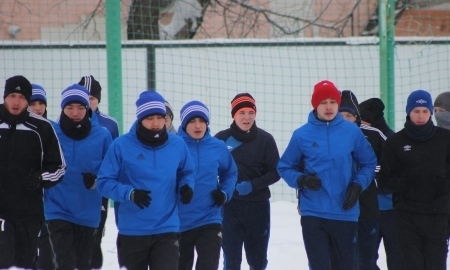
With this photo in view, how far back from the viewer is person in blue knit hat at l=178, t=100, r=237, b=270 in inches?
281

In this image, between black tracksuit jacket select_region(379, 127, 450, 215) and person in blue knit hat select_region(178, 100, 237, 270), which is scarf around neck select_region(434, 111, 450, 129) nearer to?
black tracksuit jacket select_region(379, 127, 450, 215)

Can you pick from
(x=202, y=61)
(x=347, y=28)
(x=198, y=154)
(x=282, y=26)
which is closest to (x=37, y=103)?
(x=198, y=154)

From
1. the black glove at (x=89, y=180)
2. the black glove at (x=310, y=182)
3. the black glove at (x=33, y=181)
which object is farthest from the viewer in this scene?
the black glove at (x=89, y=180)

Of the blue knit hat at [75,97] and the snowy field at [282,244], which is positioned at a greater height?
the blue knit hat at [75,97]

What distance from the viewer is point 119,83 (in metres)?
10.5

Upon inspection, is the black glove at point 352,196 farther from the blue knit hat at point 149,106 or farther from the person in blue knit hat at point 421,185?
the blue knit hat at point 149,106

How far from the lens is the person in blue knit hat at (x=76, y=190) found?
724 centimetres

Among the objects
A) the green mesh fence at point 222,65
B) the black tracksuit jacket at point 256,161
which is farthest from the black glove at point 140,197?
the green mesh fence at point 222,65

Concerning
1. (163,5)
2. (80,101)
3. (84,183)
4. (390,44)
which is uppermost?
(163,5)

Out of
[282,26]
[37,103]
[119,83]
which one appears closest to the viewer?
[37,103]

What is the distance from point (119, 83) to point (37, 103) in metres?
2.14

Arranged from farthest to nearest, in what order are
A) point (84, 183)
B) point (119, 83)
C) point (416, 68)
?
point (416, 68) → point (119, 83) → point (84, 183)

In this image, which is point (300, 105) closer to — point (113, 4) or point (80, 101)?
point (113, 4)

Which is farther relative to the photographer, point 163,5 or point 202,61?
point 163,5
